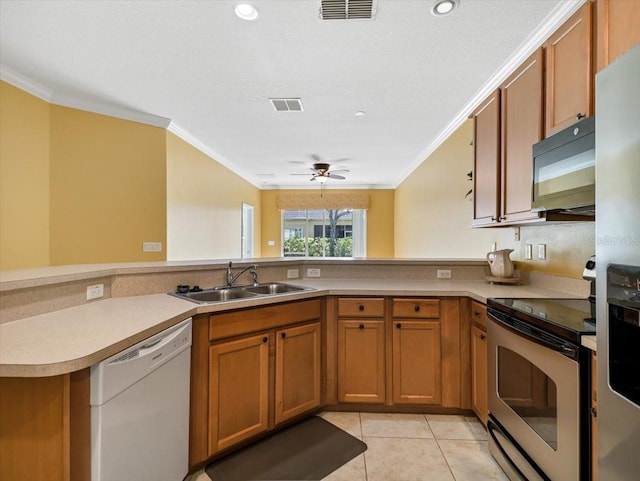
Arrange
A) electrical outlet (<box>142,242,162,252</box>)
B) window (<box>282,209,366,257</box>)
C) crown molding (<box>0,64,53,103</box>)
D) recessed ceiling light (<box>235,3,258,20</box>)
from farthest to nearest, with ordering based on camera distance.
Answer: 1. window (<box>282,209,366,257</box>)
2. electrical outlet (<box>142,242,162,252</box>)
3. crown molding (<box>0,64,53,103</box>)
4. recessed ceiling light (<box>235,3,258,20</box>)

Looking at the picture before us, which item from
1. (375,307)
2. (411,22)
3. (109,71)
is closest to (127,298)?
(375,307)

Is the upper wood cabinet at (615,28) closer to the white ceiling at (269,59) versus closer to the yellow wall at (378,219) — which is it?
the white ceiling at (269,59)

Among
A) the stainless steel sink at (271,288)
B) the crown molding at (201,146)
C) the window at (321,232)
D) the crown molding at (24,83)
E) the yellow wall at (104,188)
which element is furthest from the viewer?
the window at (321,232)

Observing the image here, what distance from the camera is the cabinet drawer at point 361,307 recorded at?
2.27 meters

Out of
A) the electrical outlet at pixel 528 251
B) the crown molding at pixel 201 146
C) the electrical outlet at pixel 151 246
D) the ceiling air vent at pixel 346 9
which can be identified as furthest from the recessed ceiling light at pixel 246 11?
the electrical outlet at pixel 151 246

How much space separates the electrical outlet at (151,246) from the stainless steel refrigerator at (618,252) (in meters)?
3.83

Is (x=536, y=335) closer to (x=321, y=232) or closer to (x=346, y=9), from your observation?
(x=346, y=9)

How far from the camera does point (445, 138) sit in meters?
3.88

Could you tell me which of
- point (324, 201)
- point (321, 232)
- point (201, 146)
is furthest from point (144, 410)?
point (321, 232)

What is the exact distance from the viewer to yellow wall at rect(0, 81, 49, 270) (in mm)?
2697

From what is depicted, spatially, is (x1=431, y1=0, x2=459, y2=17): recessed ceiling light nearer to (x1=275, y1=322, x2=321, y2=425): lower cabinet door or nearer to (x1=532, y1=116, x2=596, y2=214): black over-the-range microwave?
(x1=532, y1=116, x2=596, y2=214): black over-the-range microwave

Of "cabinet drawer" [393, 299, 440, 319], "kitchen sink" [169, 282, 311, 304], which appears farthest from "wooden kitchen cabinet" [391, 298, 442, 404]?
"kitchen sink" [169, 282, 311, 304]

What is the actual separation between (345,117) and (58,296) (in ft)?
9.61

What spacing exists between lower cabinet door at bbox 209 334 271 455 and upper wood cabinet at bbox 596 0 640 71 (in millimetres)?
2162
